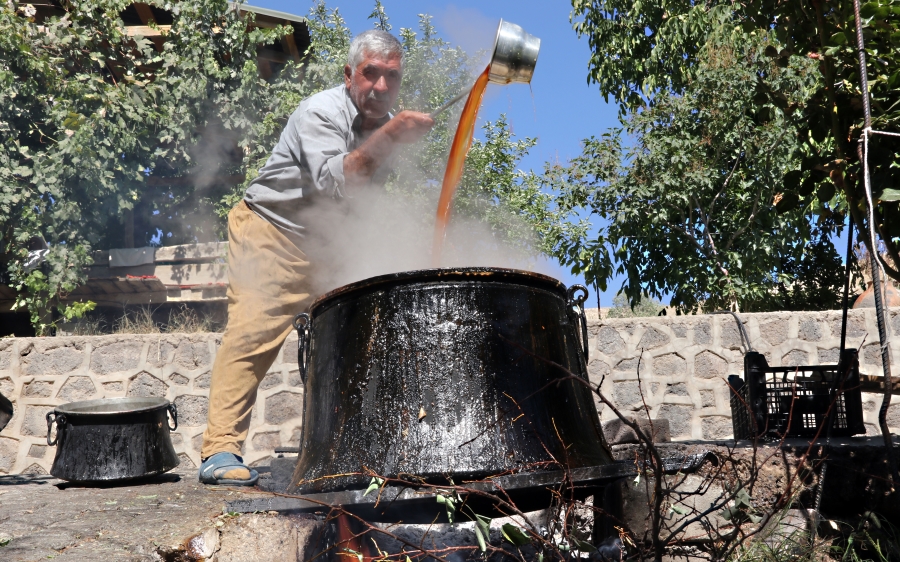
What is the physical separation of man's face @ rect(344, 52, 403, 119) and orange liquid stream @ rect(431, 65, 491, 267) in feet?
1.38

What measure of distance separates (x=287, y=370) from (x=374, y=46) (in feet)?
11.4

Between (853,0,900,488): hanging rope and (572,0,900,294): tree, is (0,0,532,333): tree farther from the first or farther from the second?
(853,0,900,488): hanging rope

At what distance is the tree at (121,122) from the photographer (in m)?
8.97

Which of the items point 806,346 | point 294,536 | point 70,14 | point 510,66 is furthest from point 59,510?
point 70,14

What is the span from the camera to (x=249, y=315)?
352 centimetres

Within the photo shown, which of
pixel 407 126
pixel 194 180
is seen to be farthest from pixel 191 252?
pixel 407 126

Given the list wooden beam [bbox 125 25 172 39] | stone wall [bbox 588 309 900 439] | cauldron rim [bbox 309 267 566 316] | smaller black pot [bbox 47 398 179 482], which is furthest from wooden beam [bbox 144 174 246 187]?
cauldron rim [bbox 309 267 566 316]

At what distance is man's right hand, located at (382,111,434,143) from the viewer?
9.53ft

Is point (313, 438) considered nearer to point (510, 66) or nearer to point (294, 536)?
point (294, 536)

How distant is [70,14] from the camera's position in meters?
9.49

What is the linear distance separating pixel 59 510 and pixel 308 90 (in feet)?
25.1

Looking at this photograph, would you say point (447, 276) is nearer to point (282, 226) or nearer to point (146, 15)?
point (282, 226)

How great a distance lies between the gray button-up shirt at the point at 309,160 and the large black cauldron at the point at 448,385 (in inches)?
42.9

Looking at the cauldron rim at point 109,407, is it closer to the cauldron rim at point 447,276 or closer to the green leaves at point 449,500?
the cauldron rim at point 447,276
